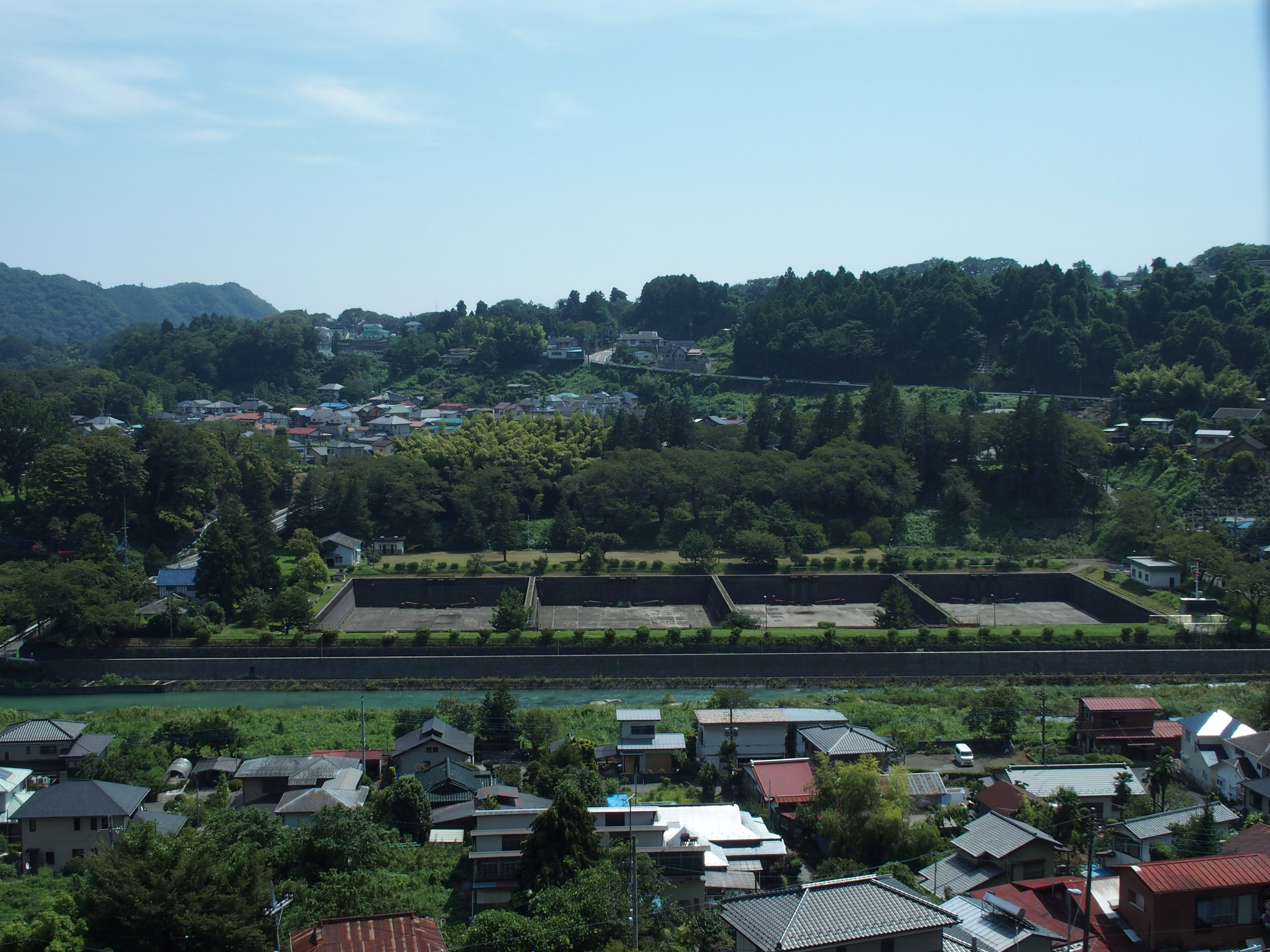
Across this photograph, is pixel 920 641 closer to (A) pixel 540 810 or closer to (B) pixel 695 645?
(B) pixel 695 645

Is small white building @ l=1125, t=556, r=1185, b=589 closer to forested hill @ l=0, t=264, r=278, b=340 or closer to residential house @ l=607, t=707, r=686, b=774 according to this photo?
residential house @ l=607, t=707, r=686, b=774

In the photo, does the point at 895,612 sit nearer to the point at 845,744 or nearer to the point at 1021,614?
the point at 1021,614

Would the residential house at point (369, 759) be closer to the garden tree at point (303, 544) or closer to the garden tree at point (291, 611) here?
the garden tree at point (291, 611)

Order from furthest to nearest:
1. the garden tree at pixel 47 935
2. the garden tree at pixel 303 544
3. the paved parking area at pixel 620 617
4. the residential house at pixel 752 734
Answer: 1. the garden tree at pixel 303 544
2. the paved parking area at pixel 620 617
3. the residential house at pixel 752 734
4. the garden tree at pixel 47 935

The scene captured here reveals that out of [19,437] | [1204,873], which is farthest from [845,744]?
[19,437]

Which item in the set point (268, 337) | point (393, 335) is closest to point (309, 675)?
point (268, 337)

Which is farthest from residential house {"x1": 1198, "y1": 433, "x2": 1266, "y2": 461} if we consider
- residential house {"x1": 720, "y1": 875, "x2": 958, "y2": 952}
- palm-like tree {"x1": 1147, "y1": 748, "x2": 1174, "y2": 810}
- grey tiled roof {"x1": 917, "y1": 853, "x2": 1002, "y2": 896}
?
residential house {"x1": 720, "y1": 875, "x2": 958, "y2": 952}

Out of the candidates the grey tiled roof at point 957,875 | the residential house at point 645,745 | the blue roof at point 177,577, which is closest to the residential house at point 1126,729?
the grey tiled roof at point 957,875
